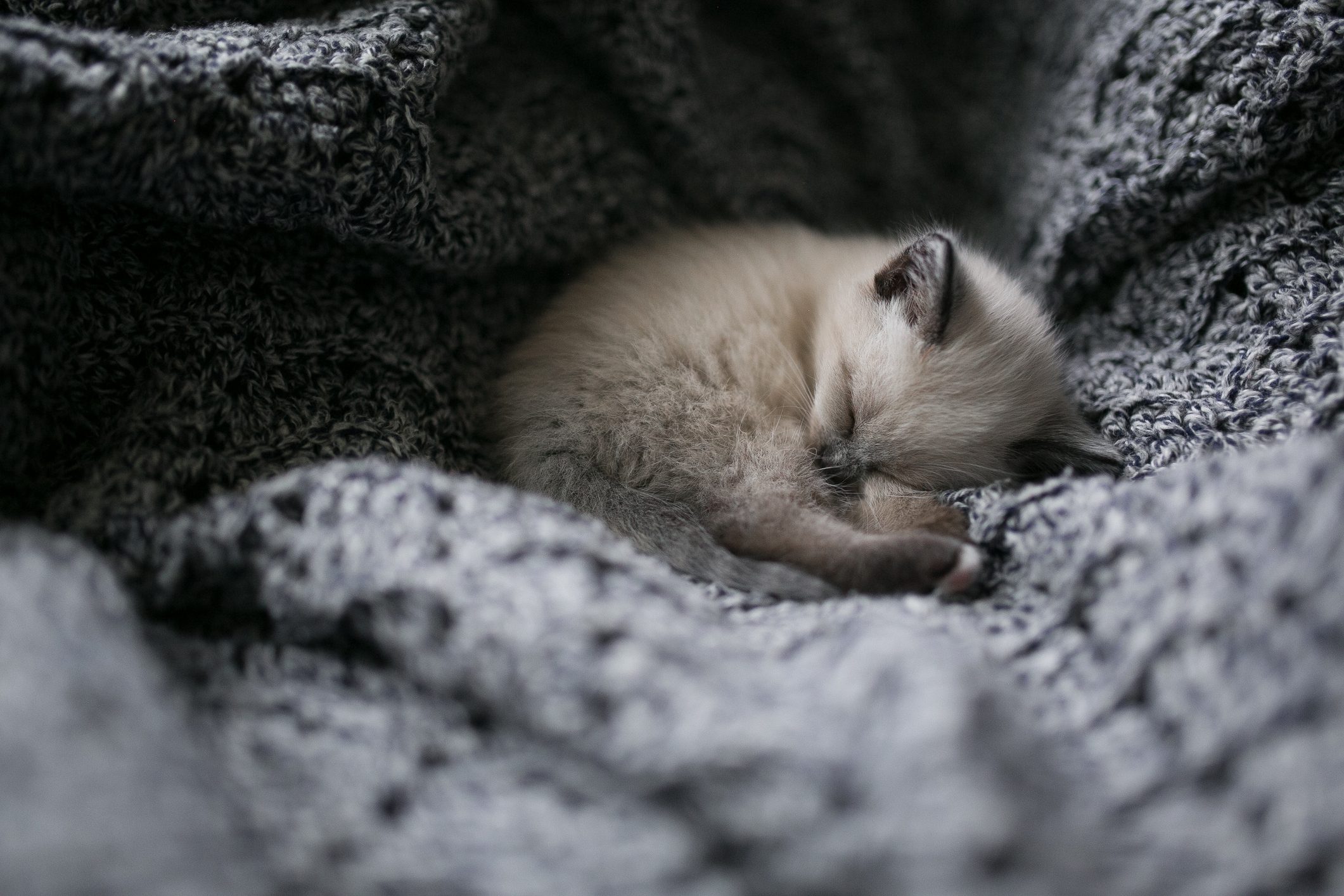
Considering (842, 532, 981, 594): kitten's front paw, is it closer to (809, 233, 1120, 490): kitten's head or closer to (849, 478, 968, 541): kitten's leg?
(849, 478, 968, 541): kitten's leg

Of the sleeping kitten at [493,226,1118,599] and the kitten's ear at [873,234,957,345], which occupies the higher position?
the kitten's ear at [873,234,957,345]

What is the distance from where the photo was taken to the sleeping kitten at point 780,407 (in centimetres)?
114

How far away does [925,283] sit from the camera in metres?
1.25

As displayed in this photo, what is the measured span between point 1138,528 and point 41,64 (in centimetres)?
110

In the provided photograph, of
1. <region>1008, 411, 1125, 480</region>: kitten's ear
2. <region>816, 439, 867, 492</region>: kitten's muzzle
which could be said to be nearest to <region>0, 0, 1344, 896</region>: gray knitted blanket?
<region>1008, 411, 1125, 480</region>: kitten's ear

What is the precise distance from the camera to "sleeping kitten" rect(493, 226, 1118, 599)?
1.14m

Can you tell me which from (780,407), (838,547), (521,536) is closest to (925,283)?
(780,407)

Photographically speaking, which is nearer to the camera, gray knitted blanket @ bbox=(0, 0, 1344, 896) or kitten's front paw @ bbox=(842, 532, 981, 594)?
gray knitted blanket @ bbox=(0, 0, 1344, 896)

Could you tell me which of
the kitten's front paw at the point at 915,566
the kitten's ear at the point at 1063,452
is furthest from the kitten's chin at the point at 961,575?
the kitten's ear at the point at 1063,452

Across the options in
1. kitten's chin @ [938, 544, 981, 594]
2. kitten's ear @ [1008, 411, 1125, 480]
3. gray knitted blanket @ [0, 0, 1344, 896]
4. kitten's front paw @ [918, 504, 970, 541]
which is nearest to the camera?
gray knitted blanket @ [0, 0, 1344, 896]

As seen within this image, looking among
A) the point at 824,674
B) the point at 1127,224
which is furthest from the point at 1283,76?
the point at 824,674

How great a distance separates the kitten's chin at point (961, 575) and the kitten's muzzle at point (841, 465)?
12.0 inches

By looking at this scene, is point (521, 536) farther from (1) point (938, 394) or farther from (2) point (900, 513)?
(1) point (938, 394)

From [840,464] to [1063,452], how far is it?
307mm
